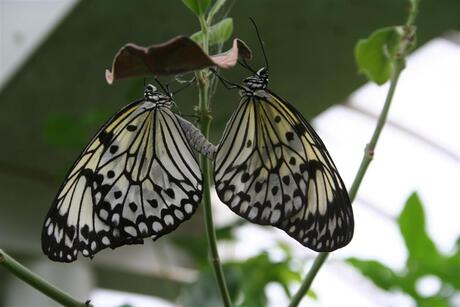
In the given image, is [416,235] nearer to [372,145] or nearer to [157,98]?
[372,145]

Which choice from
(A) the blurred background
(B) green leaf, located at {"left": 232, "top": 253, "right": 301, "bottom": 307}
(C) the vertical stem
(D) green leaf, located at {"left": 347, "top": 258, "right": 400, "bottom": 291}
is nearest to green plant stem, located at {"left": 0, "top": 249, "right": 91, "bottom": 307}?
(C) the vertical stem

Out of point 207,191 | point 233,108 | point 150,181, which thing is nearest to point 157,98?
point 150,181

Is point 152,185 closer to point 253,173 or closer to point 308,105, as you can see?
point 253,173

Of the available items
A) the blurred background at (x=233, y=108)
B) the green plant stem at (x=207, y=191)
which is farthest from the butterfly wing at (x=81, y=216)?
the blurred background at (x=233, y=108)

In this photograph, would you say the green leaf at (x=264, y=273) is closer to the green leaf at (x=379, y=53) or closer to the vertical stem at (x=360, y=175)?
the green leaf at (x=379, y=53)

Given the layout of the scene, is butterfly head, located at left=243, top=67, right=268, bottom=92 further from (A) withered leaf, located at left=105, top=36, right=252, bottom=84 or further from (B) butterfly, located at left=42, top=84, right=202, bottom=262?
(A) withered leaf, located at left=105, top=36, right=252, bottom=84

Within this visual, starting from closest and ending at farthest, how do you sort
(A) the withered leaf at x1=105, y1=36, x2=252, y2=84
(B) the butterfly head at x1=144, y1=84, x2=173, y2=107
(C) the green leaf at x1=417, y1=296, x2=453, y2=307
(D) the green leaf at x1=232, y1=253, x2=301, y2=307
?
(A) the withered leaf at x1=105, y1=36, x2=252, y2=84 → (B) the butterfly head at x1=144, y1=84, x2=173, y2=107 → (C) the green leaf at x1=417, y1=296, x2=453, y2=307 → (D) the green leaf at x1=232, y1=253, x2=301, y2=307
